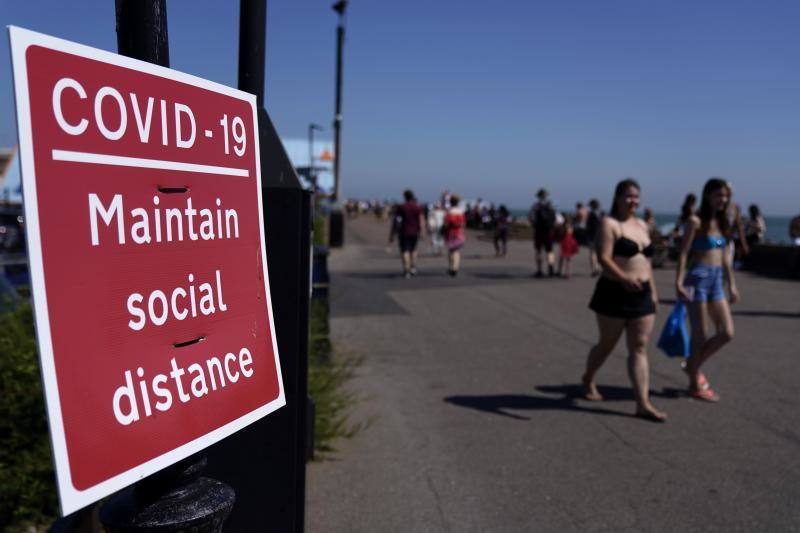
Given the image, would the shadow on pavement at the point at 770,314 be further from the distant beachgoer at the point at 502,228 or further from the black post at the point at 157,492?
the black post at the point at 157,492

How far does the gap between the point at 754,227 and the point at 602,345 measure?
51.6 ft

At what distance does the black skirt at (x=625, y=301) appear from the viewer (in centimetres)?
534

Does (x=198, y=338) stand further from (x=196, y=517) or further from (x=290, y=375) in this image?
(x=290, y=375)

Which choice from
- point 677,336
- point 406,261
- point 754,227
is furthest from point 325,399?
point 754,227

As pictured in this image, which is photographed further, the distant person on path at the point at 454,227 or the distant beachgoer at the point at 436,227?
the distant beachgoer at the point at 436,227

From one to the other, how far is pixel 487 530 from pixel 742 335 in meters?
6.72

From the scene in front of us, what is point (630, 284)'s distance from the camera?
525 cm

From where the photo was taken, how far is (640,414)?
218 inches

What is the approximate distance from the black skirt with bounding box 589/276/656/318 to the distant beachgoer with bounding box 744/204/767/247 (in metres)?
15.6

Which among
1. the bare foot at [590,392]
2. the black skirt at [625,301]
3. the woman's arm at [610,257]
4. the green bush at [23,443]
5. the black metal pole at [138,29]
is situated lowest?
the bare foot at [590,392]

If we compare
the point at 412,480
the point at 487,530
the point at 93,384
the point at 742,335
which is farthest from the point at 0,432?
the point at 742,335

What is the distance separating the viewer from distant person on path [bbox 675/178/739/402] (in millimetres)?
5918

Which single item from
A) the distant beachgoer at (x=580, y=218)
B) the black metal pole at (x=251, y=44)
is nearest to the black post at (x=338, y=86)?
the distant beachgoer at (x=580, y=218)

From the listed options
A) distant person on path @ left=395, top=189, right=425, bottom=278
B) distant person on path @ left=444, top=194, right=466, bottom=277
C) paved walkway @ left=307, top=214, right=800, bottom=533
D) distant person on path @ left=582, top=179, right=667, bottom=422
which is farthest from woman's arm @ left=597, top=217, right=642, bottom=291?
distant person on path @ left=444, top=194, right=466, bottom=277
